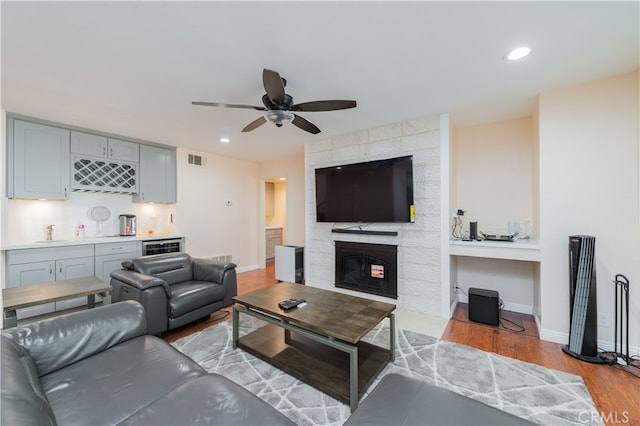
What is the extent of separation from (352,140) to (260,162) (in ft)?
9.55

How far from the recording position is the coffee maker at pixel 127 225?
421cm

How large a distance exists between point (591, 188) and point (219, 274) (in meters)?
3.99

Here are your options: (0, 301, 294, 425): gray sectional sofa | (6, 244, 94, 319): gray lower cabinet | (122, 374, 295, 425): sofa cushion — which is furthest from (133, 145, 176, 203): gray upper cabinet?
(122, 374, 295, 425): sofa cushion

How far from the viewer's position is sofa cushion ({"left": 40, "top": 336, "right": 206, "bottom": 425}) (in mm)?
1142

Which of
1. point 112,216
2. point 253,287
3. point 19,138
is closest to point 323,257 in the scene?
point 253,287

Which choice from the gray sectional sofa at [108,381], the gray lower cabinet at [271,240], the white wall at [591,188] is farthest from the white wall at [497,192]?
the gray lower cabinet at [271,240]

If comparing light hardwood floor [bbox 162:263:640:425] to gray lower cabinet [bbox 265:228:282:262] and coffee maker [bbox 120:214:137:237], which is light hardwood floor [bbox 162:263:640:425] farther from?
gray lower cabinet [bbox 265:228:282:262]

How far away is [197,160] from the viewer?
5.02 meters

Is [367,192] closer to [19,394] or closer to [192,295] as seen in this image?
[192,295]

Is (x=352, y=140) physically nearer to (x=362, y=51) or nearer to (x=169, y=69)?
(x=362, y=51)

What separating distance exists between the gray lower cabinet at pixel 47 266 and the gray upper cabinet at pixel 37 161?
2.47 feet

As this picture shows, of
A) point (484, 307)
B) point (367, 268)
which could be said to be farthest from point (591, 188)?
point (367, 268)
